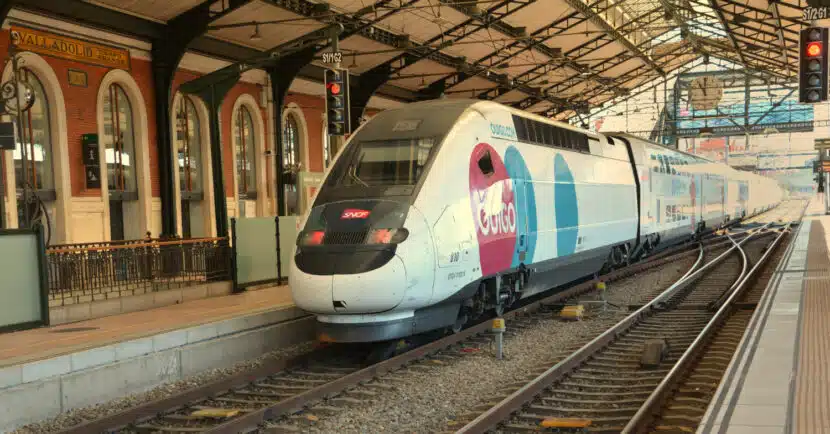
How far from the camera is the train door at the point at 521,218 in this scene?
11695mm

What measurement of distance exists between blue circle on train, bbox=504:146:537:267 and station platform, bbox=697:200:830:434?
10.6 ft

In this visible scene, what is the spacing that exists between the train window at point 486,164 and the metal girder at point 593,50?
2467 cm

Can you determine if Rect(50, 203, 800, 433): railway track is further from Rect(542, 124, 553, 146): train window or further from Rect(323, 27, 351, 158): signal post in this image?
Rect(323, 27, 351, 158): signal post

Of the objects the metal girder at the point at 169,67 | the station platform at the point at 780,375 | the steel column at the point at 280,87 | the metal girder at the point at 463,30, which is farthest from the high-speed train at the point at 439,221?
the metal girder at the point at 463,30

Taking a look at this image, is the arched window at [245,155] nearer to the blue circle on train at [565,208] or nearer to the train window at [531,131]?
the blue circle on train at [565,208]

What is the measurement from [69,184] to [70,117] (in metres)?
1.58

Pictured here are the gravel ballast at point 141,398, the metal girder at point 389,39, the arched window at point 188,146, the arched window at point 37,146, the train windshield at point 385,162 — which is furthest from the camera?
the arched window at point 188,146

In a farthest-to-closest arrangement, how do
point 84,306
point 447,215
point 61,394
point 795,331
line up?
point 84,306
point 447,215
point 795,331
point 61,394

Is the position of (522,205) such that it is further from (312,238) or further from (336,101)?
(336,101)

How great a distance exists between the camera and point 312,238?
9.55 meters

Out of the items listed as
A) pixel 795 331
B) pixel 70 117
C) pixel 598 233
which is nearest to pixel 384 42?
pixel 70 117

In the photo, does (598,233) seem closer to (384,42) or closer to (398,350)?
(398,350)

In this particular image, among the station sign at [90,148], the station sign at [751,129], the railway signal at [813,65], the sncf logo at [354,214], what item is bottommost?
the sncf logo at [354,214]

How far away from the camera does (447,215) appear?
9797 millimetres
